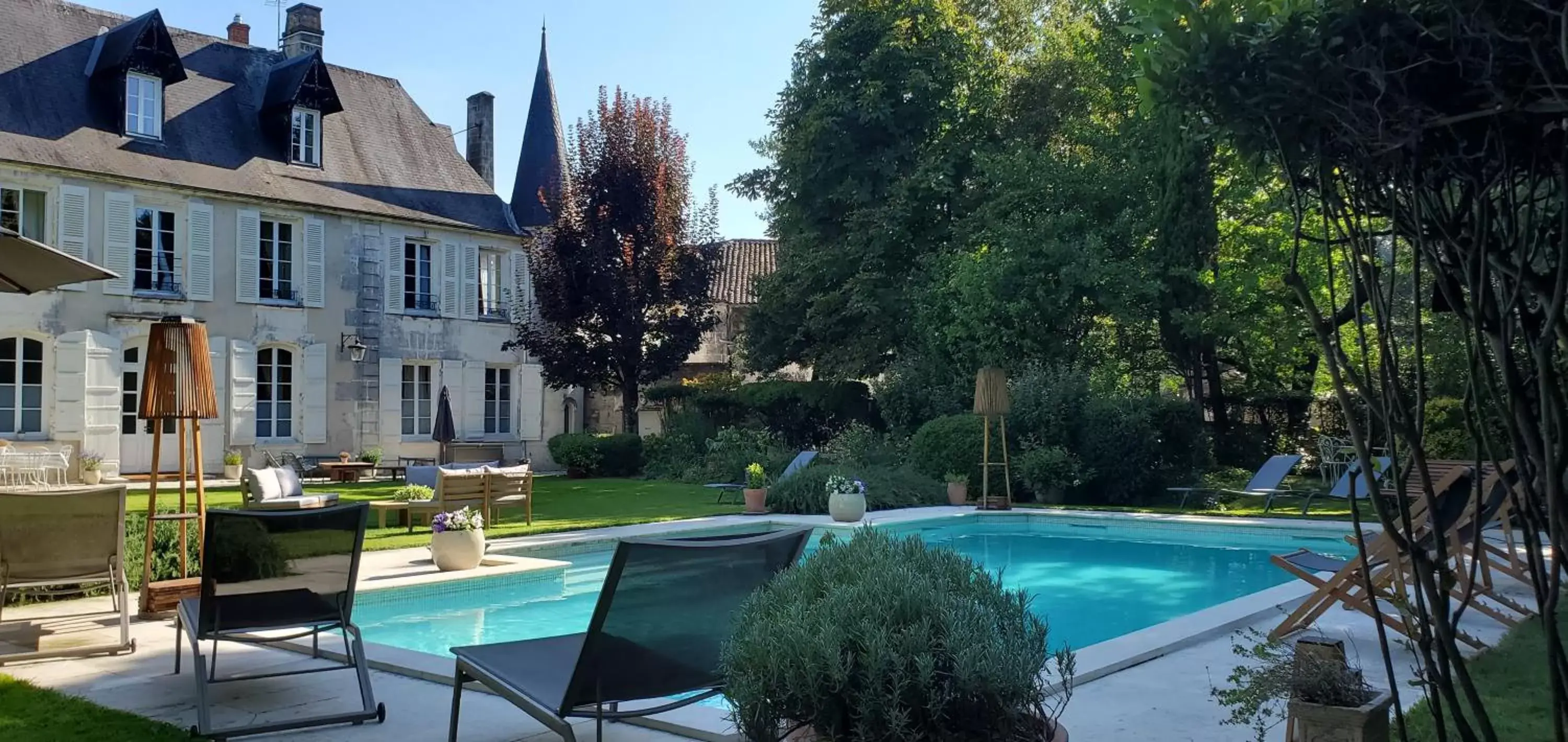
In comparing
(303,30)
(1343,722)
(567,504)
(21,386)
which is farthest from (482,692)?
(303,30)

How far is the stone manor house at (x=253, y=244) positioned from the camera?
1778 centimetres

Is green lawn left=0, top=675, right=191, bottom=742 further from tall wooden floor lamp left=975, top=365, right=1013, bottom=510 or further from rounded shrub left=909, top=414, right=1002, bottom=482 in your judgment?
rounded shrub left=909, top=414, right=1002, bottom=482

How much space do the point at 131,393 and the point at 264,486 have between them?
887cm

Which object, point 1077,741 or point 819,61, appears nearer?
point 1077,741

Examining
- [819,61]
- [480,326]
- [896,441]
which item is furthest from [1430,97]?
[480,326]

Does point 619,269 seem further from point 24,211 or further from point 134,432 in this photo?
point 24,211

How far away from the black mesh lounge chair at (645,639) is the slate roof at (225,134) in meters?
17.7

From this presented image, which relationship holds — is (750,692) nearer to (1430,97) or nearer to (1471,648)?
(1430,97)

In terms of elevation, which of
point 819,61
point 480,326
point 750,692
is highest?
point 819,61

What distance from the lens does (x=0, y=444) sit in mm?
16469

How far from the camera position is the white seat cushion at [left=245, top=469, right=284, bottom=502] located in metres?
11.7

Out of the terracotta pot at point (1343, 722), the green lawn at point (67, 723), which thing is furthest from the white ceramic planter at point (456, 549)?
the terracotta pot at point (1343, 722)

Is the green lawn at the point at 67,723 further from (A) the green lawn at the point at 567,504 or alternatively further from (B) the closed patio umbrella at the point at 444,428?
(B) the closed patio umbrella at the point at 444,428

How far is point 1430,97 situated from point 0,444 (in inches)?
760
